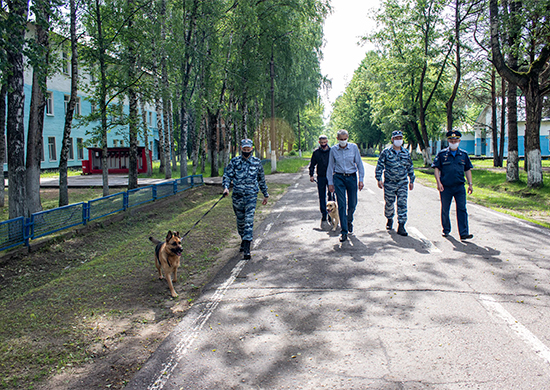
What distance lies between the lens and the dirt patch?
3.69m

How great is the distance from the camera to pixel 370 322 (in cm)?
425

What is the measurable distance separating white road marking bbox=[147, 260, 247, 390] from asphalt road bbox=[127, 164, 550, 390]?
0.01 m

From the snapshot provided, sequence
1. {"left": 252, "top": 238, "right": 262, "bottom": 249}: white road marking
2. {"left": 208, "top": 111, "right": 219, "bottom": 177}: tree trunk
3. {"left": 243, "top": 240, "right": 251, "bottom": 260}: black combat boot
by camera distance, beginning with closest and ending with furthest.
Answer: {"left": 243, "top": 240, "right": 251, "bottom": 260}: black combat boot → {"left": 252, "top": 238, "right": 262, "bottom": 249}: white road marking → {"left": 208, "top": 111, "right": 219, "bottom": 177}: tree trunk

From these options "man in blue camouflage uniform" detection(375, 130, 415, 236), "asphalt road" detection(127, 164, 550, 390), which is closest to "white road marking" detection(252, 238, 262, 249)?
"asphalt road" detection(127, 164, 550, 390)

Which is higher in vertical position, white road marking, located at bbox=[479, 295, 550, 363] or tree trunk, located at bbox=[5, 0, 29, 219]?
tree trunk, located at bbox=[5, 0, 29, 219]

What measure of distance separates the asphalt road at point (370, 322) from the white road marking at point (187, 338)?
0.01 metres

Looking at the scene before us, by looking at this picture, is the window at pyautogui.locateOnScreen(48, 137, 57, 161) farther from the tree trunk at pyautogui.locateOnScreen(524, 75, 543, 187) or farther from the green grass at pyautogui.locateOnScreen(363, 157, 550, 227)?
the tree trunk at pyautogui.locateOnScreen(524, 75, 543, 187)

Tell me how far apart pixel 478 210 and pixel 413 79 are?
82.9 feet

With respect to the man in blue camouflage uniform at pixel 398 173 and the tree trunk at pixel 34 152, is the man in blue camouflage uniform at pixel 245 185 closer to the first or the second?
the man in blue camouflage uniform at pixel 398 173

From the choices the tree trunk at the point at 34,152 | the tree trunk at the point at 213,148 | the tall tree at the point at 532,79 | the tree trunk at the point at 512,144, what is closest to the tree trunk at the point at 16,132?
the tree trunk at the point at 34,152

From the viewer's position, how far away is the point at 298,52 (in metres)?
30.4

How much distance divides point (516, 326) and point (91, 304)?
471 cm

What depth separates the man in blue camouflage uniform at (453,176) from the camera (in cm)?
781

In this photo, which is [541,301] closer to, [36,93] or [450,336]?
[450,336]
